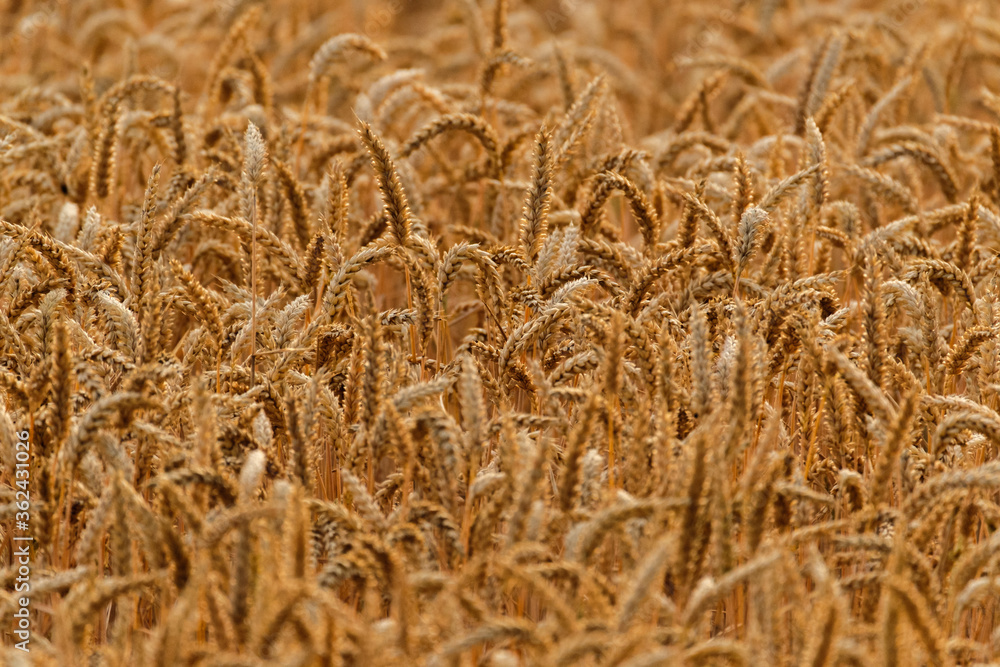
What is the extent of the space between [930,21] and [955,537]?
17.7ft

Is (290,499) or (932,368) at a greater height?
(932,368)

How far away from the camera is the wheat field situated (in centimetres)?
162

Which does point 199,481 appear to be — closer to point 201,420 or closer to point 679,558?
point 201,420

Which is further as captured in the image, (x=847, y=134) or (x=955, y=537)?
(x=847, y=134)

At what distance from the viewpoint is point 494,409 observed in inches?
103

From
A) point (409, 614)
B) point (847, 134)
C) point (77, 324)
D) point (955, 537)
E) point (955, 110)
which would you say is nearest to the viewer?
point (409, 614)

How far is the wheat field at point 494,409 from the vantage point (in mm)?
1616

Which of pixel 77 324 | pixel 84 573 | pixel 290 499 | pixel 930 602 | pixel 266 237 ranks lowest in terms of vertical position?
pixel 930 602

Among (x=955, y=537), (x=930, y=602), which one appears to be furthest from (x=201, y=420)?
(x=955, y=537)

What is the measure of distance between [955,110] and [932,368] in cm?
297

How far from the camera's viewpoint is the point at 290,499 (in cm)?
160

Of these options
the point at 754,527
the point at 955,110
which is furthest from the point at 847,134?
the point at 754,527

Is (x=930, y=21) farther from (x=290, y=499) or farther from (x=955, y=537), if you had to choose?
(x=290, y=499)

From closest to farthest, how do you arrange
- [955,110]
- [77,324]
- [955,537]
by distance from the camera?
1. [955,537]
2. [77,324]
3. [955,110]
